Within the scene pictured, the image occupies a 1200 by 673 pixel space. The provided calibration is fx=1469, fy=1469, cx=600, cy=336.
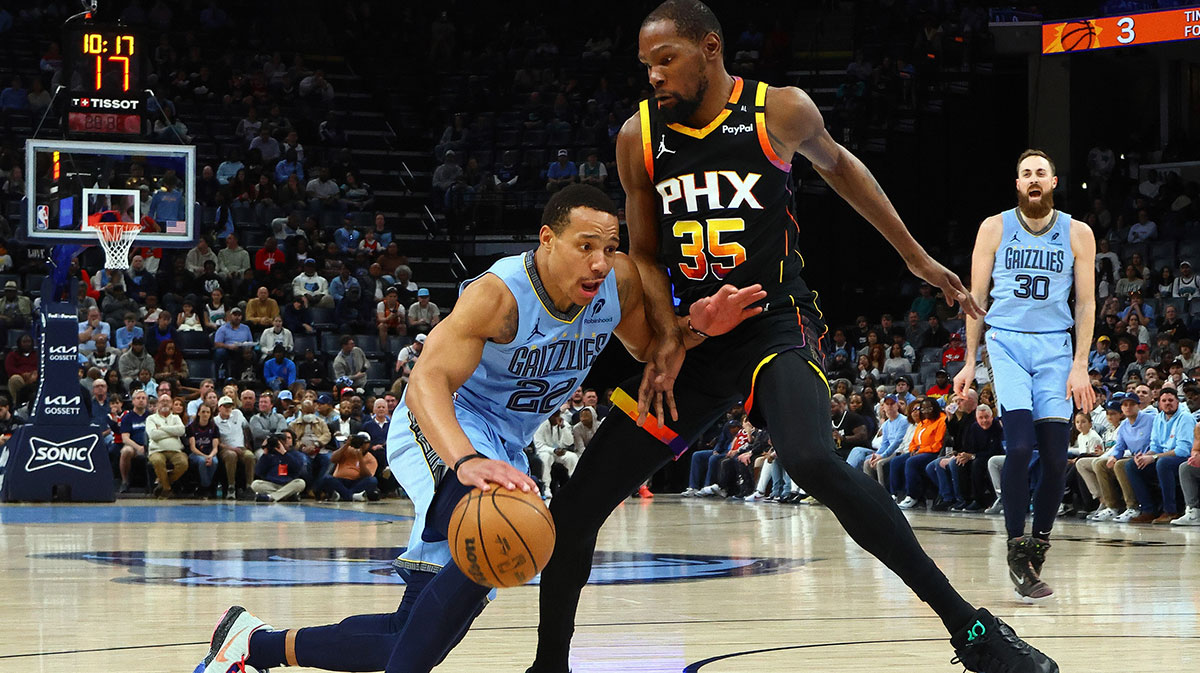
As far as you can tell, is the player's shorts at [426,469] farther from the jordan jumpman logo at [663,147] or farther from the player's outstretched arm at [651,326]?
the jordan jumpman logo at [663,147]

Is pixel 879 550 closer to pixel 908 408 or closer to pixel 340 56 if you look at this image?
pixel 908 408

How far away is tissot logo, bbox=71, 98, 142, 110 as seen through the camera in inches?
595

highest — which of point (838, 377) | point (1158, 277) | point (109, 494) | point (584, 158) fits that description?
point (584, 158)

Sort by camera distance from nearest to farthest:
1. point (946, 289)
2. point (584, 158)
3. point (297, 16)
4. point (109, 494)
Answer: point (946, 289) → point (109, 494) → point (584, 158) → point (297, 16)

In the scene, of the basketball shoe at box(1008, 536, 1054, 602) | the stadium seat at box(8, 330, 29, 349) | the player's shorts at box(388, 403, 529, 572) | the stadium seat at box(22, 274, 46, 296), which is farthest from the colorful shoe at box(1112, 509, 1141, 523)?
the stadium seat at box(22, 274, 46, 296)

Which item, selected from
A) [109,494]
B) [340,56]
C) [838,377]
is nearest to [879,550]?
[109,494]

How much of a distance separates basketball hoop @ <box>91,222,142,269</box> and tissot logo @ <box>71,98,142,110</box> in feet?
4.05

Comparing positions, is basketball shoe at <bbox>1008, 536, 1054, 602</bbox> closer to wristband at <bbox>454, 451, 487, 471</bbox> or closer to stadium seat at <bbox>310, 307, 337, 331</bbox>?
wristband at <bbox>454, 451, 487, 471</bbox>

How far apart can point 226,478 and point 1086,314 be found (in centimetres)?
1239

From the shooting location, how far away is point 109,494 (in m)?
15.9

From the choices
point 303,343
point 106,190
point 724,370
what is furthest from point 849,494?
point 303,343

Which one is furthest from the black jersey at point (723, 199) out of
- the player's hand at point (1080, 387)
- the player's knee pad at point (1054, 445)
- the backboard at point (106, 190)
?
the backboard at point (106, 190)

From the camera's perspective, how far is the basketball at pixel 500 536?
360 centimetres

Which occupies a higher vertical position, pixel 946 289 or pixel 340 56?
pixel 340 56
